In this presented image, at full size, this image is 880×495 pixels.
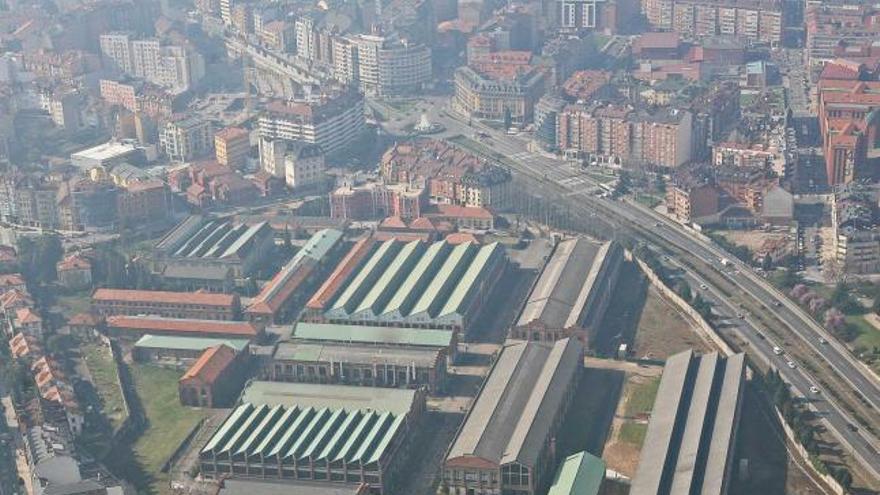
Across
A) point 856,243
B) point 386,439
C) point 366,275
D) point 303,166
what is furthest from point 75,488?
point 303,166

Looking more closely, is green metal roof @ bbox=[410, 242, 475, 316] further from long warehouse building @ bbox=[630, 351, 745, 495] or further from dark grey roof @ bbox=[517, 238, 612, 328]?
long warehouse building @ bbox=[630, 351, 745, 495]

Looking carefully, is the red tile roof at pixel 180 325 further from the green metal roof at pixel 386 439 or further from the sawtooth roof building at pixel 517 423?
the green metal roof at pixel 386 439

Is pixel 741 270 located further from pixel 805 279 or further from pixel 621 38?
pixel 621 38

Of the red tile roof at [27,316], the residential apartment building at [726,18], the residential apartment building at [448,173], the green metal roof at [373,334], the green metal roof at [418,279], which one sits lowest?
the green metal roof at [373,334]

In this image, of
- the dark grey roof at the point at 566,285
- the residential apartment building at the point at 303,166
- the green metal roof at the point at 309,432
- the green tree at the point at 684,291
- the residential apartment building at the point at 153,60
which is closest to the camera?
the green metal roof at the point at 309,432

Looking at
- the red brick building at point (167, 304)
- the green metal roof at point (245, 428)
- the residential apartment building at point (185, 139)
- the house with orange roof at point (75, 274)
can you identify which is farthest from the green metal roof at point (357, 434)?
the residential apartment building at point (185, 139)

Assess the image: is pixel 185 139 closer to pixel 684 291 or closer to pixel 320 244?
pixel 320 244
